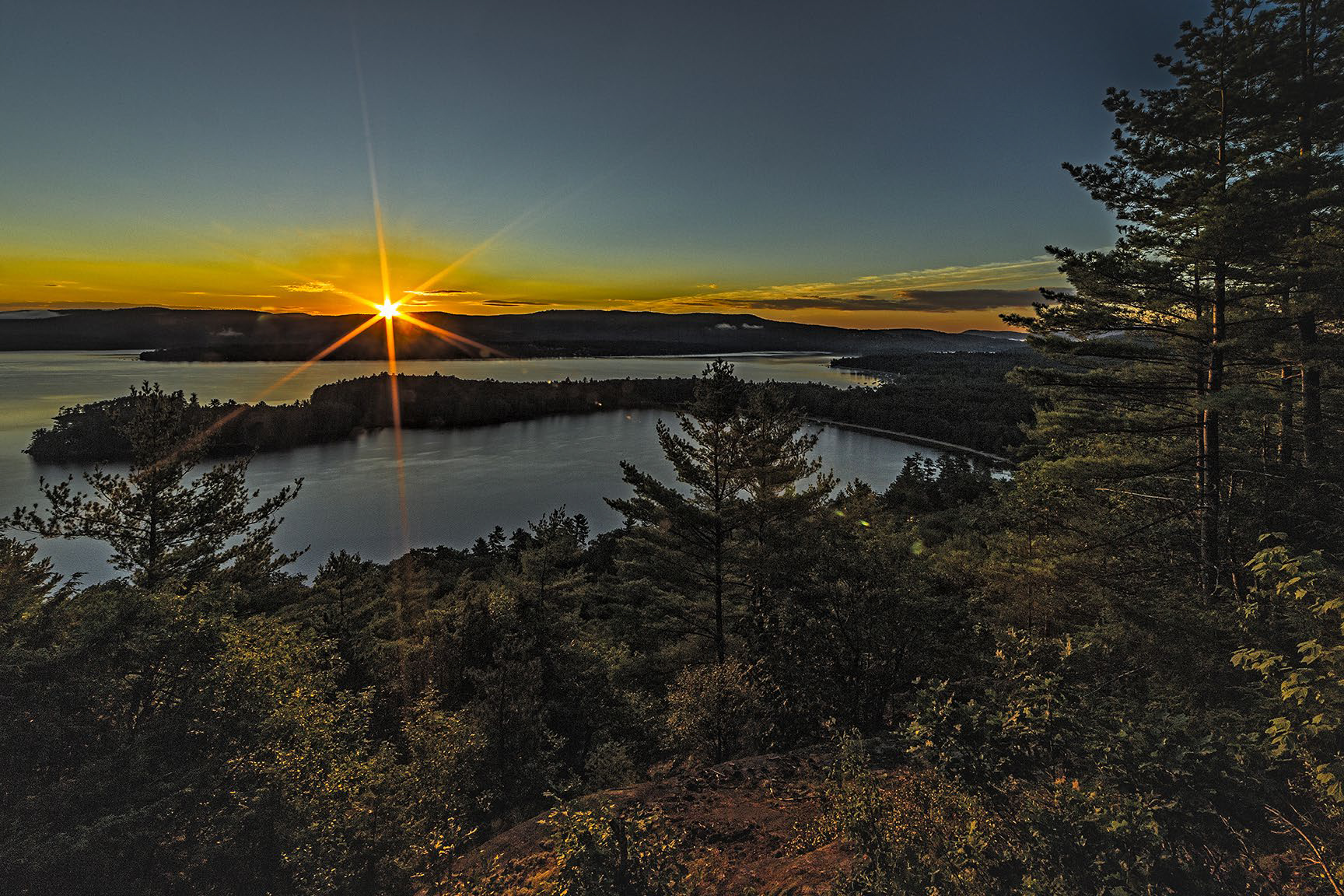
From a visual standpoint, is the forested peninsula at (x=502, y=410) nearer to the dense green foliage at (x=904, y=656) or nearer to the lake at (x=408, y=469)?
the lake at (x=408, y=469)

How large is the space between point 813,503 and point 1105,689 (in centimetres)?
881

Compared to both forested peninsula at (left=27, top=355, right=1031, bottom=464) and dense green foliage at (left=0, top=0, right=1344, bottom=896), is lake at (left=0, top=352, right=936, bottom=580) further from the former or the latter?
dense green foliage at (left=0, top=0, right=1344, bottom=896)

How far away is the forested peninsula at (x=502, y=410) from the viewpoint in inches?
2327

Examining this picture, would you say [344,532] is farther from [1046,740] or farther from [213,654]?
[1046,740]

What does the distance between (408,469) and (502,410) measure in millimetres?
51186

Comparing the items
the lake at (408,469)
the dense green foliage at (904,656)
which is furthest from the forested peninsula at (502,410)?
the dense green foliage at (904,656)

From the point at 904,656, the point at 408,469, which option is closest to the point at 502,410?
the point at 408,469

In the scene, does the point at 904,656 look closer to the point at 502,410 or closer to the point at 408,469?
the point at 408,469

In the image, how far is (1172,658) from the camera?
327 inches

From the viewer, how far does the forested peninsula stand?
5909cm

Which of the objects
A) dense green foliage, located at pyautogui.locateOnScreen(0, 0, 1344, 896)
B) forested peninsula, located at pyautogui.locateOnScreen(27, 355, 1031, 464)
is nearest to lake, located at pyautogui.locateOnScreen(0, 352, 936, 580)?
forested peninsula, located at pyautogui.locateOnScreen(27, 355, 1031, 464)

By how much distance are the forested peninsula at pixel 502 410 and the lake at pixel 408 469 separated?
152 inches

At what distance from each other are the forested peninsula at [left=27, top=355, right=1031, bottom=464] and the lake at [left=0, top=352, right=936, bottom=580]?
3.85 m

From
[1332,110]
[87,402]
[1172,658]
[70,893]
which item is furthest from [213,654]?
[87,402]
